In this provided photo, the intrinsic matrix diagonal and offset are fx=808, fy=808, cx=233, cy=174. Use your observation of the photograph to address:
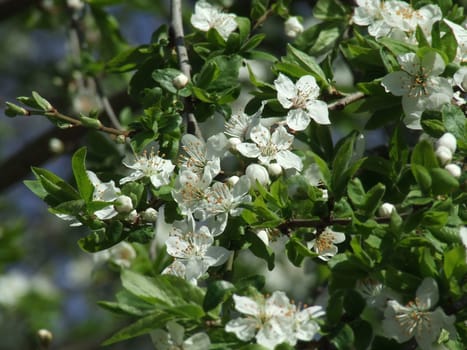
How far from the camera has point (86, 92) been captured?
426 cm

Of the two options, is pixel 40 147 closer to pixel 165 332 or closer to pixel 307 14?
pixel 307 14

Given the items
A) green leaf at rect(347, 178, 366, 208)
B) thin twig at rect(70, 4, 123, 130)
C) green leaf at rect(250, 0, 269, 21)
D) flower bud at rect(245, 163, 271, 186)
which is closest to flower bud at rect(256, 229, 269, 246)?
flower bud at rect(245, 163, 271, 186)

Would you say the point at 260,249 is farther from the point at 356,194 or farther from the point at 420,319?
the point at 420,319

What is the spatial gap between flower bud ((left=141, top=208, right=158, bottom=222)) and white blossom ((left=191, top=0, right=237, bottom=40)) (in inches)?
26.0

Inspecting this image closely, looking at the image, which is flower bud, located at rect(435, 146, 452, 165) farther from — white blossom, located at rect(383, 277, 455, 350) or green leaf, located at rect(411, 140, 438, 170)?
white blossom, located at rect(383, 277, 455, 350)

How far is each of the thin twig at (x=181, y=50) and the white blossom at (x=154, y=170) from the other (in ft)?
0.60

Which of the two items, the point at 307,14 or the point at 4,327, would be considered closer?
the point at 307,14

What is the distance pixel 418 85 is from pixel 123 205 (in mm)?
830

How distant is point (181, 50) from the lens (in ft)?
8.05

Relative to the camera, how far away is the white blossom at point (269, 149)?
2.07 m

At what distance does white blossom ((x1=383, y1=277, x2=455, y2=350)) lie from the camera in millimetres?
1753

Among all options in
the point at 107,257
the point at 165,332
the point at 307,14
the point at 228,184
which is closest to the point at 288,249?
the point at 228,184

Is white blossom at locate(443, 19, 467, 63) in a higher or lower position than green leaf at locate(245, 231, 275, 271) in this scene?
higher

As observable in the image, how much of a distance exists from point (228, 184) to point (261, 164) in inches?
4.4
